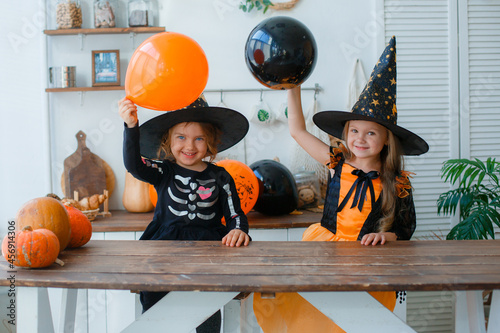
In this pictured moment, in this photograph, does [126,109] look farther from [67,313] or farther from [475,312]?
[475,312]

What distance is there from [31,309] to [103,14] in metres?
2.07

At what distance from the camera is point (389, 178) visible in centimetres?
170

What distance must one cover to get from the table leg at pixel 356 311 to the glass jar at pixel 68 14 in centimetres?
234

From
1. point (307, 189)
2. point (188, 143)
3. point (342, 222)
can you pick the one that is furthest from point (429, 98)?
point (188, 143)

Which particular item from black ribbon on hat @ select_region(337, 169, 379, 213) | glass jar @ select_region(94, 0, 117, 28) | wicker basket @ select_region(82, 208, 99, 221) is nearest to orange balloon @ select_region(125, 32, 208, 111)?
black ribbon on hat @ select_region(337, 169, 379, 213)

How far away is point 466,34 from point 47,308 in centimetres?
291

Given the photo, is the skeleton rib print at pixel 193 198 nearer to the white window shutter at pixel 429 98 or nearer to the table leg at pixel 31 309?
the table leg at pixel 31 309

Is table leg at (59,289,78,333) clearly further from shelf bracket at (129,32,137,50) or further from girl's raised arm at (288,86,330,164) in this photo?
shelf bracket at (129,32,137,50)

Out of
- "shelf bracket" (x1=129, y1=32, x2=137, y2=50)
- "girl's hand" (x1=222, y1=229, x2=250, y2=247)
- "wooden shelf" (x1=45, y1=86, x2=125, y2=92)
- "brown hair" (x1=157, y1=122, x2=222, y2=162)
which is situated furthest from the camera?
"shelf bracket" (x1=129, y1=32, x2=137, y2=50)

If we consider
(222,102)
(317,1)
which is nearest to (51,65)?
(222,102)

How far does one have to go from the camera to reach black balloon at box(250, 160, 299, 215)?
8.16 ft

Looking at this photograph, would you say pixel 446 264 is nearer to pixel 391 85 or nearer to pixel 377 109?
pixel 377 109

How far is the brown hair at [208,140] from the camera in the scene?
5.83 feet

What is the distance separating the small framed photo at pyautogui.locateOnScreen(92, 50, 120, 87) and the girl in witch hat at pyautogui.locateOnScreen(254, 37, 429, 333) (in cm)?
143
